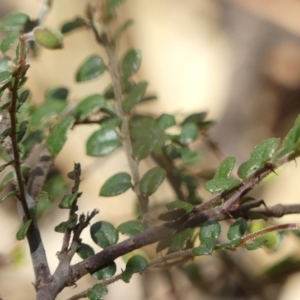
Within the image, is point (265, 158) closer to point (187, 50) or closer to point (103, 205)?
point (103, 205)

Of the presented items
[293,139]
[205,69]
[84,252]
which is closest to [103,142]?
[84,252]

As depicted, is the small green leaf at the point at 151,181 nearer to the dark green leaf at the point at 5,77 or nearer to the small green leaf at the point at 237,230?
the small green leaf at the point at 237,230

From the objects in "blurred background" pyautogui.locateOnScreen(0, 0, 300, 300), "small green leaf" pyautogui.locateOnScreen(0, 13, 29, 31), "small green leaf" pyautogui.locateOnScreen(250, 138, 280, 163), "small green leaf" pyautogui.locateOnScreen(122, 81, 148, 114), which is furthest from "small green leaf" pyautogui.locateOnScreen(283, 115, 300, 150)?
"blurred background" pyautogui.locateOnScreen(0, 0, 300, 300)

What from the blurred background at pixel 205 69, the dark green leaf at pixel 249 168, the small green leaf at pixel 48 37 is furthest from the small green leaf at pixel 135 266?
the blurred background at pixel 205 69

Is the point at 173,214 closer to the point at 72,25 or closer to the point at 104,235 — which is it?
the point at 104,235

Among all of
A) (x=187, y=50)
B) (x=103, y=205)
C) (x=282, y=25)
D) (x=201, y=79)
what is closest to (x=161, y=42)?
(x=187, y=50)
